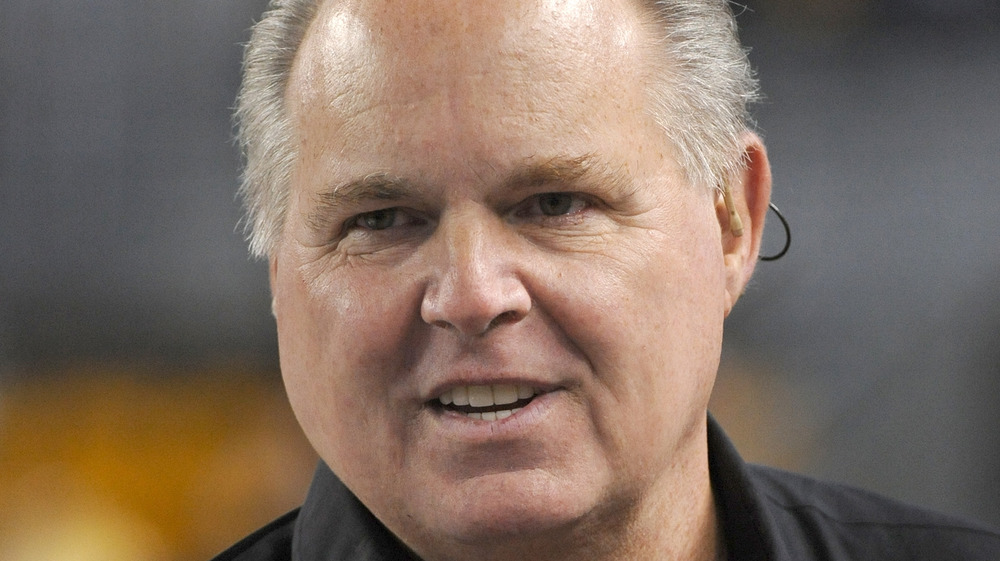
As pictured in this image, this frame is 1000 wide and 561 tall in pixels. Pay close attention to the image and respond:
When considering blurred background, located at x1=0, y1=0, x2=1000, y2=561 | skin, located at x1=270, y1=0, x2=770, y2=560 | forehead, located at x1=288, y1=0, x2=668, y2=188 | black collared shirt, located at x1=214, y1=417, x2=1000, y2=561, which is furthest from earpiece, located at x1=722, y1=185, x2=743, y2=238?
blurred background, located at x1=0, y1=0, x2=1000, y2=561

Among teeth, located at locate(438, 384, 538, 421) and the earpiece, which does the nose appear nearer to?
teeth, located at locate(438, 384, 538, 421)

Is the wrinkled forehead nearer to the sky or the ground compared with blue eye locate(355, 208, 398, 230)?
nearer to the sky

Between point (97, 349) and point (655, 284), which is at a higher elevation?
point (655, 284)

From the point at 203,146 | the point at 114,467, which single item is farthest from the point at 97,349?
the point at 203,146

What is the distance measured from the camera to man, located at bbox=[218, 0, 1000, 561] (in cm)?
118

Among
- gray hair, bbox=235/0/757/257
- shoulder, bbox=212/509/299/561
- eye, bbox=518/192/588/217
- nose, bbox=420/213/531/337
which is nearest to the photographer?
nose, bbox=420/213/531/337

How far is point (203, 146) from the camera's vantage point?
83.7 inches

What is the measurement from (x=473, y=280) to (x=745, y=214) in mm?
534

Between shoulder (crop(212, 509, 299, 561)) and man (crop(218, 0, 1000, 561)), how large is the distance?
0.76 ft

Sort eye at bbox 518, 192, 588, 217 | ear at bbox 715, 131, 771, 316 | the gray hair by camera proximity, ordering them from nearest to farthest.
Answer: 1. eye at bbox 518, 192, 588, 217
2. the gray hair
3. ear at bbox 715, 131, 771, 316

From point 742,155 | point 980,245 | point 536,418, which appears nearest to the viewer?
point 536,418

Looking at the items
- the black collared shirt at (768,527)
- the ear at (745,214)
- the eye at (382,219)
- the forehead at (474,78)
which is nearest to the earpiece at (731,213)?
the ear at (745,214)

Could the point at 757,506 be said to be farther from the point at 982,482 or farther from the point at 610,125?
the point at 982,482

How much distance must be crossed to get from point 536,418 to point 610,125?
1.20 ft
